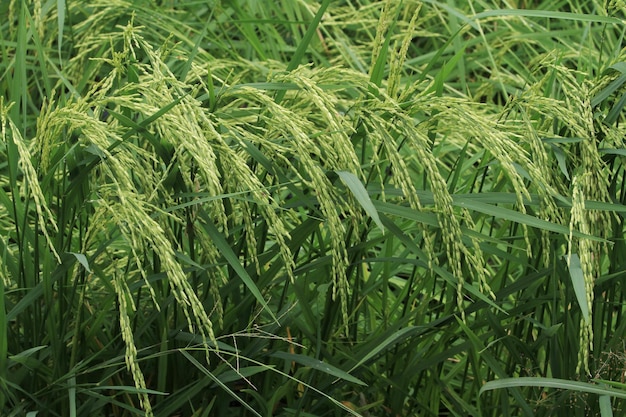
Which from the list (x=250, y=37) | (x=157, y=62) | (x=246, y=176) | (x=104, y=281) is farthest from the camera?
(x=250, y=37)

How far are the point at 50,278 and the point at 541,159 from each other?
0.76m

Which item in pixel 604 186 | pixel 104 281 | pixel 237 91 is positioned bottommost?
pixel 104 281

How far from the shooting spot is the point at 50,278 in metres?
1.56

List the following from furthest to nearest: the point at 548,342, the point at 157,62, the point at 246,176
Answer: the point at 548,342 → the point at 157,62 → the point at 246,176

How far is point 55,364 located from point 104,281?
16cm

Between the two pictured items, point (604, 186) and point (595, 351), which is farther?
point (595, 351)

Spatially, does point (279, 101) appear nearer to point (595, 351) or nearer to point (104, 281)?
point (104, 281)

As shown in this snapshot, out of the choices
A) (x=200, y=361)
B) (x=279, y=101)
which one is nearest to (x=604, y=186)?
(x=279, y=101)

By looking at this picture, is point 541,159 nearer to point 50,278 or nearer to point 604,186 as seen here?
point 604,186

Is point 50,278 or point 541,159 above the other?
point 541,159

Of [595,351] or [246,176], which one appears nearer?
[246,176]

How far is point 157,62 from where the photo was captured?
5.06 ft

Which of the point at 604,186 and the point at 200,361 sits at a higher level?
the point at 604,186

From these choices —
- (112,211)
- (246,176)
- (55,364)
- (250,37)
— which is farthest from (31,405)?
(250,37)
